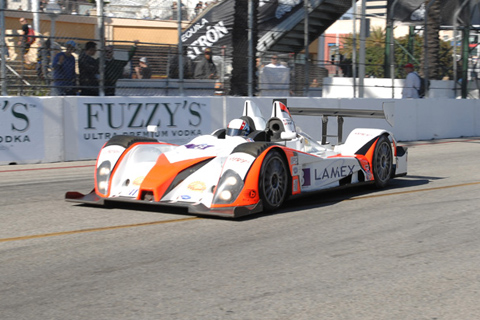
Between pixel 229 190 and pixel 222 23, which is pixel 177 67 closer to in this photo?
pixel 222 23

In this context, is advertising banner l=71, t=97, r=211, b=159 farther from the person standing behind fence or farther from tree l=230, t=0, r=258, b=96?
the person standing behind fence

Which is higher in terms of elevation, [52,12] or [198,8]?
[198,8]

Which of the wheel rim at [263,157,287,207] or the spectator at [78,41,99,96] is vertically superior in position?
the spectator at [78,41,99,96]

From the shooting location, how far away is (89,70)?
13.1 meters

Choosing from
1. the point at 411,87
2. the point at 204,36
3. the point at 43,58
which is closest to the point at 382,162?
the point at 43,58

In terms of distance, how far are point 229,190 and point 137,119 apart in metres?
6.98

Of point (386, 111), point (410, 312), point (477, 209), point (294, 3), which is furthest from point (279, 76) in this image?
point (410, 312)

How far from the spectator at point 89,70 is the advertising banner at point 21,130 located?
1.05 meters

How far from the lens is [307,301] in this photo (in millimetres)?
4301

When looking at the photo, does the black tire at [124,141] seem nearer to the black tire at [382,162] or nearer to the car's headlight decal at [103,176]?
the car's headlight decal at [103,176]

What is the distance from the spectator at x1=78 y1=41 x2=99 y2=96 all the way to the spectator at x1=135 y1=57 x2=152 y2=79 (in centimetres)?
91

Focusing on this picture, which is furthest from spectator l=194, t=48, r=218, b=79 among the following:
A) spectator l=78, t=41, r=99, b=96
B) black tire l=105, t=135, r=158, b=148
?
black tire l=105, t=135, r=158, b=148

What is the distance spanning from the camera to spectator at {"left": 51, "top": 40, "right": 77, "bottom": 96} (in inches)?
495

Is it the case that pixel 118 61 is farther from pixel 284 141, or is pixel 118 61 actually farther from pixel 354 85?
pixel 354 85
